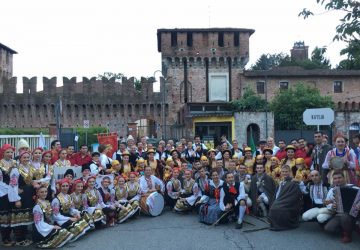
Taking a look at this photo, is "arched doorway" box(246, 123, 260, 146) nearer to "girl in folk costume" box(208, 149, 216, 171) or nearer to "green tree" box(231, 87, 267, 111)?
"green tree" box(231, 87, 267, 111)

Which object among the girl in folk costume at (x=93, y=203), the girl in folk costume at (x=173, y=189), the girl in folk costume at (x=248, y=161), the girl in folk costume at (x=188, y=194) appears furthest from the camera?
the girl in folk costume at (x=248, y=161)

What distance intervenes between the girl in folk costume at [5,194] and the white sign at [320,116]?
8.09 meters

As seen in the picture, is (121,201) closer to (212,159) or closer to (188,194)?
(188,194)

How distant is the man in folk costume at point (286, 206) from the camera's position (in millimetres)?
9844

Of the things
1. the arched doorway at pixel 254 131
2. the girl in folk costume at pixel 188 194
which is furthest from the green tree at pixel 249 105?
the girl in folk costume at pixel 188 194

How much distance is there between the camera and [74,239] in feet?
29.8

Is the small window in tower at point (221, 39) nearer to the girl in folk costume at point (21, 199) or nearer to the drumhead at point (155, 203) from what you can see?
the drumhead at point (155, 203)

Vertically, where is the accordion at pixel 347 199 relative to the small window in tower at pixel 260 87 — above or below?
below

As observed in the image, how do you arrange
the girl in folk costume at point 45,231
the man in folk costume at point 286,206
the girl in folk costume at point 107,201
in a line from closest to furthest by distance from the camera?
the girl in folk costume at point 45,231
the man in folk costume at point 286,206
the girl in folk costume at point 107,201

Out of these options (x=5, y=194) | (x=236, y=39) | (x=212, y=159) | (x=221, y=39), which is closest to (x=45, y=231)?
(x=5, y=194)

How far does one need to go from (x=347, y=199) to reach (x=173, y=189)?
4.86m

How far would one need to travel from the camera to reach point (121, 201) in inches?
438

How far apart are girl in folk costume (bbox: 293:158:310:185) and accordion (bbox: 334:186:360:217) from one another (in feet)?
5.62

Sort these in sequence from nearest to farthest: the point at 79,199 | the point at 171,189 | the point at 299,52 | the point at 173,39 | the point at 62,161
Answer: the point at 79,199 < the point at 62,161 < the point at 171,189 < the point at 173,39 < the point at 299,52
